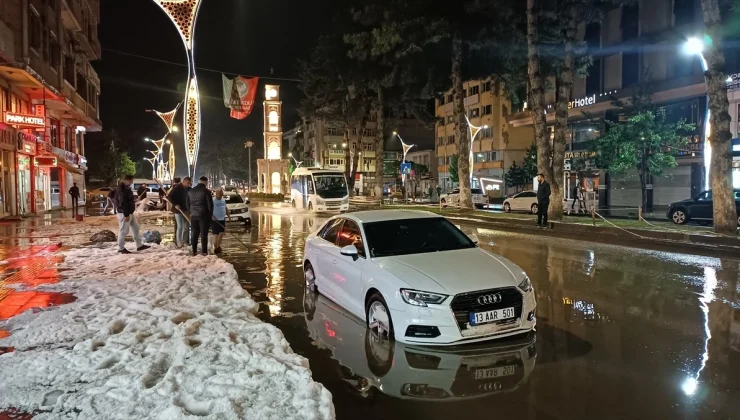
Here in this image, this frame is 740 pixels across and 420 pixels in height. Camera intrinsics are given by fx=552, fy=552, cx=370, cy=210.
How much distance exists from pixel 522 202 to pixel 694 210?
1243cm

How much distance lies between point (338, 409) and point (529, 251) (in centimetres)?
1107

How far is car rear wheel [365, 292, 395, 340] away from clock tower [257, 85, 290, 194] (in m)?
63.2

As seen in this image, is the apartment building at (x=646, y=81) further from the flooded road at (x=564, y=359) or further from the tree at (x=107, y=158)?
the tree at (x=107, y=158)

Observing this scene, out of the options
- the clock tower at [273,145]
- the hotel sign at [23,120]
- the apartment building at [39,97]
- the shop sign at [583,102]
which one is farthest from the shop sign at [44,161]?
the clock tower at [273,145]

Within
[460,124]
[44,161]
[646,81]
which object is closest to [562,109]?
[460,124]

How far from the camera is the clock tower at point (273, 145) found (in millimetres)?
67562

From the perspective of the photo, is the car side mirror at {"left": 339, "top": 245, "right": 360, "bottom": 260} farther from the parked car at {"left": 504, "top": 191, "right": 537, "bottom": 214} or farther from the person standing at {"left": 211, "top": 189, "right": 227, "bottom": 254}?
the parked car at {"left": 504, "top": 191, "right": 537, "bottom": 214}

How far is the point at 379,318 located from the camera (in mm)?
6414

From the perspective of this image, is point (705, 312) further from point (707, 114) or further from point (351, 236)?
point (707, 114)

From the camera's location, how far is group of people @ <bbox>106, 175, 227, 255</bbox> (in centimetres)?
1261

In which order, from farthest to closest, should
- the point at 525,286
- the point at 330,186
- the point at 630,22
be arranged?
the point at 630,22, the point at 330,186, the point at 525,286

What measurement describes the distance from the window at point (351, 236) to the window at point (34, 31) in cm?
2701

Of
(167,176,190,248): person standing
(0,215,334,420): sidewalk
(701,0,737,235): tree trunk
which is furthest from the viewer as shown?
(701,0,737,235): tree trunk

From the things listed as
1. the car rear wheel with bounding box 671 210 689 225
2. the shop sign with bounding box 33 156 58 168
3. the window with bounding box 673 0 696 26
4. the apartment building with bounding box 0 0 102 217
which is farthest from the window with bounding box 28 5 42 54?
the window with bounding box 673 0 696 26
